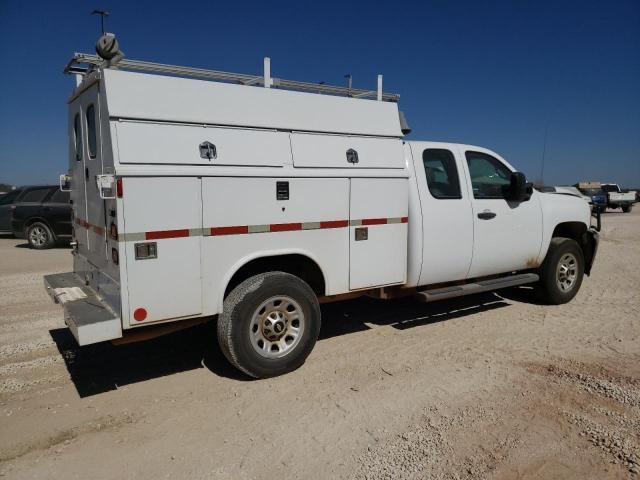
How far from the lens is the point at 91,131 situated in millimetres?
4703

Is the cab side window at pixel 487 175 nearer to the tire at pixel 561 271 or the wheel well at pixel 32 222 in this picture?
the tire at pixel 561 271

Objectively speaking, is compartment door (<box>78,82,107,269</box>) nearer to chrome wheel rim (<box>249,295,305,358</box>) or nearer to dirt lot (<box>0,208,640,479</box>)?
dirt lot (<box>0,208,640,479</box>)

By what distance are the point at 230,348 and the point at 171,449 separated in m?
1.03

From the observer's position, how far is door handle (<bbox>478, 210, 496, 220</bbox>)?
600 centimetres

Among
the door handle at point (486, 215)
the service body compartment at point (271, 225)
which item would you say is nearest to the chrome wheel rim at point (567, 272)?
the door handle at point (486, 215)

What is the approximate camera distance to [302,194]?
15.3 ft

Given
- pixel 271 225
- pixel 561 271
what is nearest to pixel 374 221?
pixel 271 225

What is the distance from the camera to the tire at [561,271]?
6984 mm

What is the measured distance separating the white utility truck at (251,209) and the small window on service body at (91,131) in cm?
2

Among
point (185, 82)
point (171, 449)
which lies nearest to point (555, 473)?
point (171, 449)

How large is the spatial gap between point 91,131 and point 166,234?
1523 millimetres

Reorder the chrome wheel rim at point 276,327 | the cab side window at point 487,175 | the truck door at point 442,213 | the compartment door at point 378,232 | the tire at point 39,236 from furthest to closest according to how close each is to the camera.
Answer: the tire at point 39,236
the cab side window at point 487,175
the truck door at point 442,213
the compartment door at point 378,232
the chrome wheel rim at point 276,327

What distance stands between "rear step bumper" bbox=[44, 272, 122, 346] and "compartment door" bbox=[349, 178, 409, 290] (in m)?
2.31

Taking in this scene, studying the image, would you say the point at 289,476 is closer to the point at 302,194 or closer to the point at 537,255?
the point at 302,194
